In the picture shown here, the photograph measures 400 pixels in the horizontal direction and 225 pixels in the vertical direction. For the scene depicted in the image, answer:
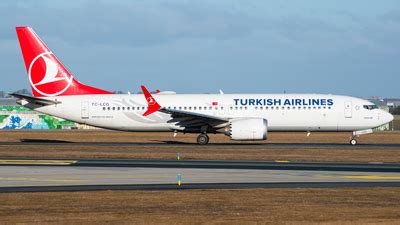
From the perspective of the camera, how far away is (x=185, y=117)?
53062 millimetres

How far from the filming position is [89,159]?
39.2 metres

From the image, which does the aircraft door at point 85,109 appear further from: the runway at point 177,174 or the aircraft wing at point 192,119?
the runway at point 177,174

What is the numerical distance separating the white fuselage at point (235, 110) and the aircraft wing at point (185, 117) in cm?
53

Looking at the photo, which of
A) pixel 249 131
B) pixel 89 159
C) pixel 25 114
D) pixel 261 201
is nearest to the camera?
pixel 261 201

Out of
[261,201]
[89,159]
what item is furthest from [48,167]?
[261,201]

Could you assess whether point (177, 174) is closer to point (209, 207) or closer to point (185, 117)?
point (209, 207)

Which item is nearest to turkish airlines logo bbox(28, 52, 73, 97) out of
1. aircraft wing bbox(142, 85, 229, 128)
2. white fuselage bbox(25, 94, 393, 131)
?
white fuselage bbox(25, 94, 393, 131)

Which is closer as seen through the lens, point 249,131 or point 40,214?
point 40,214

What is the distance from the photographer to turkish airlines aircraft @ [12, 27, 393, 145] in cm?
5319

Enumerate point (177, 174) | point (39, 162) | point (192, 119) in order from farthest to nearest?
1. point (192, 119)
2. point (39, 162)
3. point (177, 174)

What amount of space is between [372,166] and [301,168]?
375cm

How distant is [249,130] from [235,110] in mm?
3313

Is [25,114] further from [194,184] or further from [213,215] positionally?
[213,215]

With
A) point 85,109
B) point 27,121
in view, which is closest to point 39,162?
point 85,109
